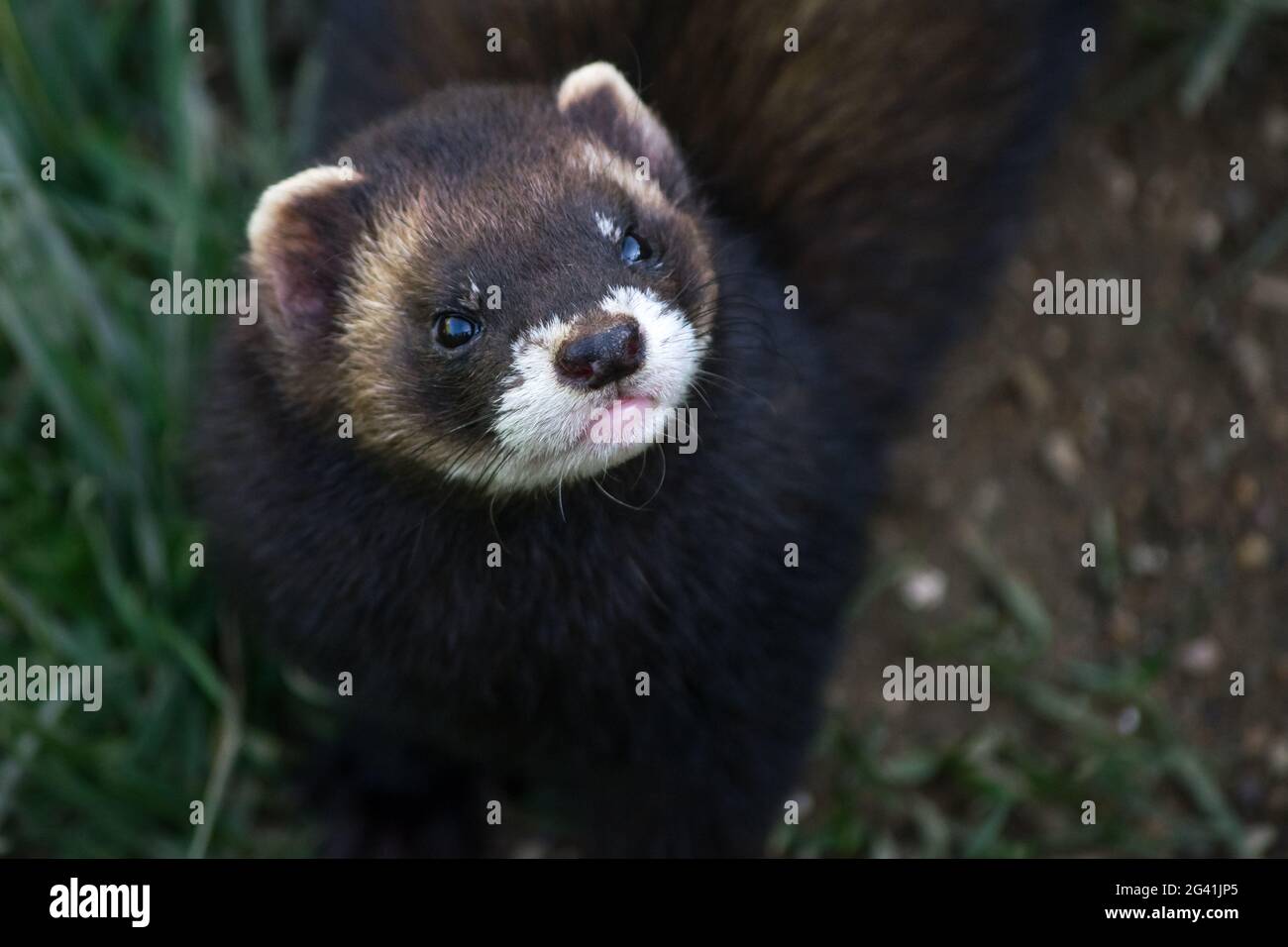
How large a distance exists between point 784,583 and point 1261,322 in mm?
2181

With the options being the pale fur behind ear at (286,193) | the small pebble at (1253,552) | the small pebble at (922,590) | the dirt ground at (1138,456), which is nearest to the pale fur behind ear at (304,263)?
the pale fur behind ear at (286,193)

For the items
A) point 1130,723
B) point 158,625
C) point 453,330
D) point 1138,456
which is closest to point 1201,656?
point 1130,723

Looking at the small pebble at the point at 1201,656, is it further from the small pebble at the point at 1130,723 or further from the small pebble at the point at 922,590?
the small pebble at the point at 922,590

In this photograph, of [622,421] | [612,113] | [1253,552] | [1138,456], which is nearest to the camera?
[622,421]

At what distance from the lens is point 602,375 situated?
235 cm

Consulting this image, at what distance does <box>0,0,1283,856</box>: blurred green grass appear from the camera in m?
3.66

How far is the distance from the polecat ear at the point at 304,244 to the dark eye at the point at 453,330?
28cm

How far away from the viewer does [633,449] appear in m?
2.52

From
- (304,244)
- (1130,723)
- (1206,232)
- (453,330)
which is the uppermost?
(1206,232)

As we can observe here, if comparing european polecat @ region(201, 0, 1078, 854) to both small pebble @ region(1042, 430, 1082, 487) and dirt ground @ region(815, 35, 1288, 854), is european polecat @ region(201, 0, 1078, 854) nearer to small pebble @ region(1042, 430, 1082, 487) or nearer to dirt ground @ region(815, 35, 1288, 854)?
dirt ground @ region(815, 35, 1288, 854)

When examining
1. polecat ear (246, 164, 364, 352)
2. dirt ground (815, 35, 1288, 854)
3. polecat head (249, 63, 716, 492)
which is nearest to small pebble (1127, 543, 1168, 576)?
dirt ground (815, 35, 1288, 854)

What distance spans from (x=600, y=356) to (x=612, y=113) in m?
0.73

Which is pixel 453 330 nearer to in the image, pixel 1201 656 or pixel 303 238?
pixel 303 238
